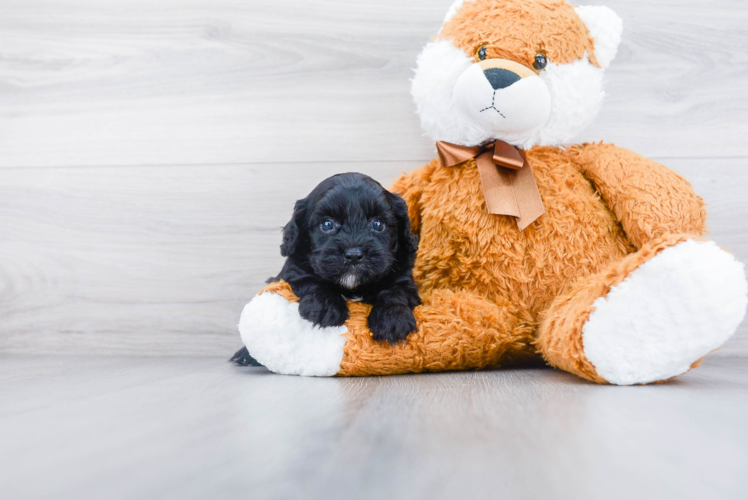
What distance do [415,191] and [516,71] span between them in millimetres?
313

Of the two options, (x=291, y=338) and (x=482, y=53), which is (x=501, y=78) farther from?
(x=291, y=338)

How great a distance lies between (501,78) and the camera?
0.95m

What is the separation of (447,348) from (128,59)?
1.19 m

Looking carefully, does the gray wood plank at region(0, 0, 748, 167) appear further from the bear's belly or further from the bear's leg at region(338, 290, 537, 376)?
the bear's leg at region(338, 290, 537, 376)

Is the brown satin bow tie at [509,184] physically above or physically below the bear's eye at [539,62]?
below

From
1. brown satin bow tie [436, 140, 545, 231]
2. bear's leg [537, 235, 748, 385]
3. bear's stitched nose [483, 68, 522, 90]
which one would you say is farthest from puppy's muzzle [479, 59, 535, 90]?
bear's leg [537, 235, 748, 385]

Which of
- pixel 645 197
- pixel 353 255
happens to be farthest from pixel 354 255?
pixel 645 197

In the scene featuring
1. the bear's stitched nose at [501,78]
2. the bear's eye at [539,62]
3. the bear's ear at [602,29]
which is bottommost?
the bear's stitched nose at [501,78]

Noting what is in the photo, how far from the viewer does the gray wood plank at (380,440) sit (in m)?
0.43

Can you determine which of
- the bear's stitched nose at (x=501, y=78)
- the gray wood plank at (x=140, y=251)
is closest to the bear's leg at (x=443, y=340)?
the bear's stitched nose at (x=501, y=78)

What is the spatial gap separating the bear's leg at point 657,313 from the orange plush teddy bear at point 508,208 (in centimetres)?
1

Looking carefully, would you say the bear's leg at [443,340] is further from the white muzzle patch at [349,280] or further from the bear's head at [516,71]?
the bear's head at [516,71]

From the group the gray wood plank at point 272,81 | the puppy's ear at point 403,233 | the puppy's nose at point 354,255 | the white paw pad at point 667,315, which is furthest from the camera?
the gray wood plank at point 272,81

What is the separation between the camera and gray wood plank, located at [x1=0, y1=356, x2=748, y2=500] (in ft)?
1.41
